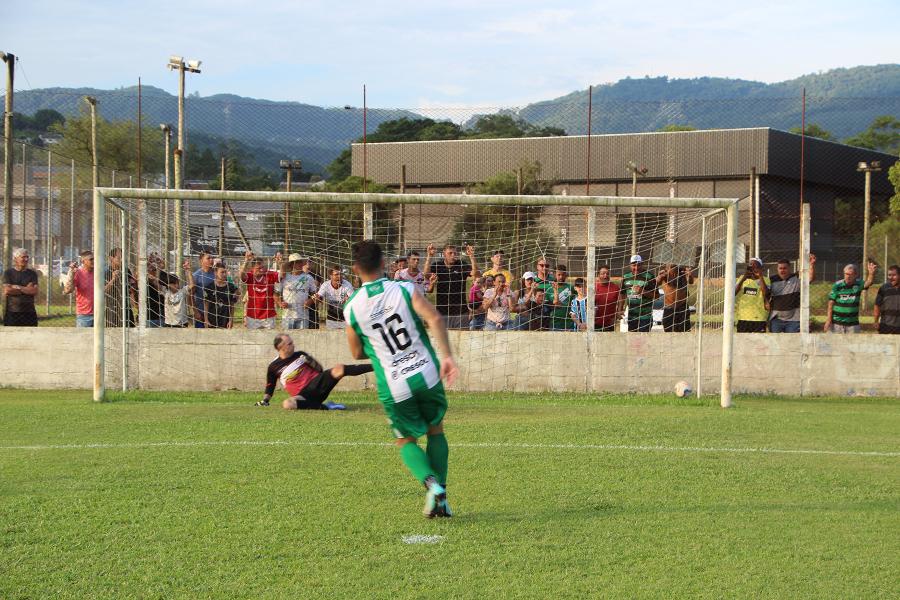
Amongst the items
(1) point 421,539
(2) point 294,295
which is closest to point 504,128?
(2) point 294,295

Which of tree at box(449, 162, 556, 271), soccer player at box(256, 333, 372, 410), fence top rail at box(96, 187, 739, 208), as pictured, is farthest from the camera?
tree at box(449, 162, 556, 271)

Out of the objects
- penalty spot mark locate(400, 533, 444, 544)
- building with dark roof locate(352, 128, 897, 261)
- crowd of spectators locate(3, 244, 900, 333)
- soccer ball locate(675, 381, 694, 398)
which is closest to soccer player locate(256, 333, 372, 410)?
crowd of spectators locate(3, 244, 900, 333)

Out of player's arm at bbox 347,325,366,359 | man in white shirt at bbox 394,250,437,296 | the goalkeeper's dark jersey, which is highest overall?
man in white shirt at bbox 394,250,437,296

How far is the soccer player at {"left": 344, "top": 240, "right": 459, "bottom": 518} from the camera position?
5.97 metres

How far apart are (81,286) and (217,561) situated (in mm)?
10571

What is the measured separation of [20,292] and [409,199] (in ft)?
20.6

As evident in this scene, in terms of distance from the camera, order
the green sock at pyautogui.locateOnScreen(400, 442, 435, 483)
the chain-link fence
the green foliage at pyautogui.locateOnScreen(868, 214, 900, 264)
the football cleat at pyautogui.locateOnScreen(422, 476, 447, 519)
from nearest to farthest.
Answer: the football cleat at pyautogui.locateOnScreen(422, 476, 447, 519)
the green sock at pyautogui.locateOnScreen(400, 442, 435, 483)
the chain-link fence
the green foliage at pyautogui.locateOnScreen(868, 214, 900, 264)

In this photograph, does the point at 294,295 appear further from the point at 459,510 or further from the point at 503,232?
the point at 459,510

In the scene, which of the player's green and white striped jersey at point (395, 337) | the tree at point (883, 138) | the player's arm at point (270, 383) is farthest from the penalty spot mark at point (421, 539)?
the tree at point (883, 138)

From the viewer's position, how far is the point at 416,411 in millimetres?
6062

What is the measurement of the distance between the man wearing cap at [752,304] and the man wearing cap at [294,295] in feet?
21.0

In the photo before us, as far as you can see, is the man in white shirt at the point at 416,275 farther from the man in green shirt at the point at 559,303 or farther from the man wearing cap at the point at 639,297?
the man wearing cap at the point at 639,297

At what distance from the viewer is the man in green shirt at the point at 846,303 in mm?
14445

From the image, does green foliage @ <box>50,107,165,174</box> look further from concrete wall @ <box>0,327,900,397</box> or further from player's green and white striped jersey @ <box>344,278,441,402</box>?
player's green and white striped jersey @ <box>344,278,441,402</box>
